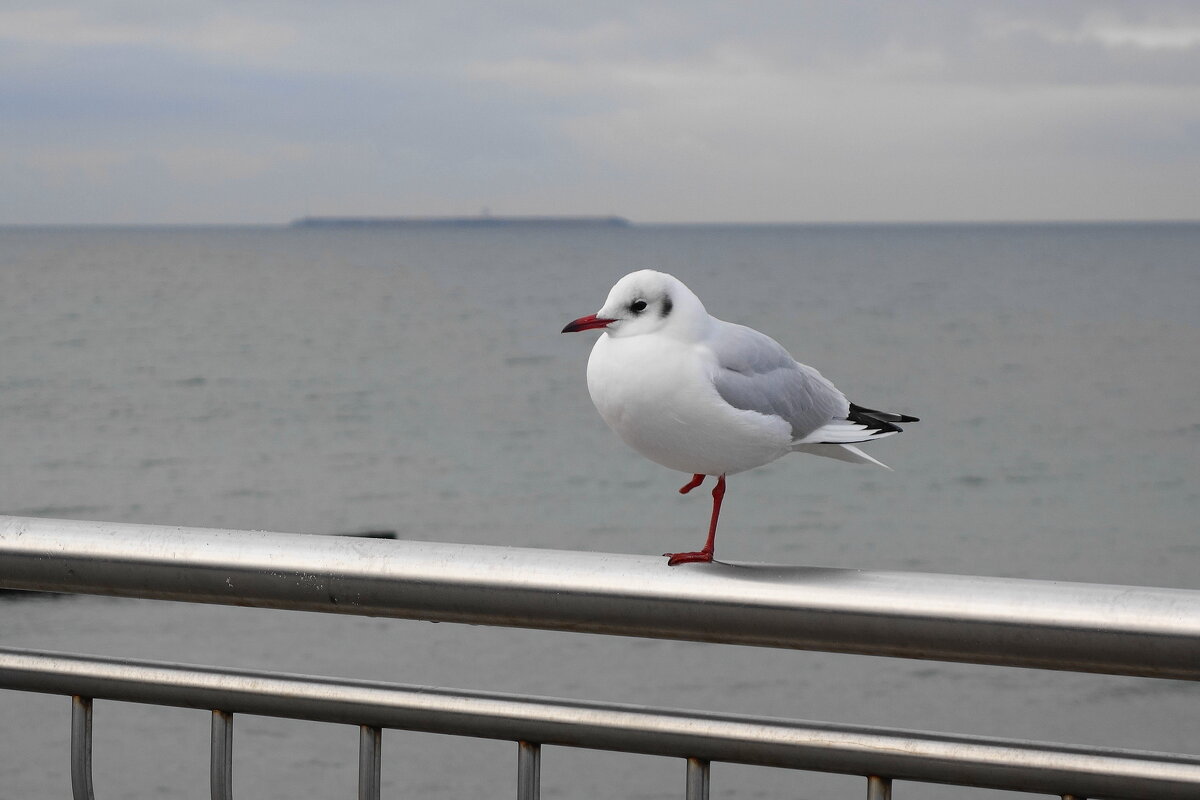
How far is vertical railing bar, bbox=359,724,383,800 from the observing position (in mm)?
1280

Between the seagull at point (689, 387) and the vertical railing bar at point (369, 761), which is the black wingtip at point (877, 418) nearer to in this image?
the seagull at point (689, 387)

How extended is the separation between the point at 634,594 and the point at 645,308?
0.45m

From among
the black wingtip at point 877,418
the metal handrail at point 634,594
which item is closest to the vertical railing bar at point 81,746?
the metal handrail at point 634,594

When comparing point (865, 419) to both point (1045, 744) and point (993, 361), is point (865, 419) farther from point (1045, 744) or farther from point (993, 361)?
point (993, 361)

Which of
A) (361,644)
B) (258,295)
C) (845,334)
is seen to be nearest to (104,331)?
(258,295)

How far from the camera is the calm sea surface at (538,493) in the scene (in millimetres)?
8805

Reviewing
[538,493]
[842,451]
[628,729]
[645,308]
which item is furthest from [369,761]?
[538,493]

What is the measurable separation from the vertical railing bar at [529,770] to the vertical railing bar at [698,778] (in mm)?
146

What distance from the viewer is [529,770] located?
124 centimetres

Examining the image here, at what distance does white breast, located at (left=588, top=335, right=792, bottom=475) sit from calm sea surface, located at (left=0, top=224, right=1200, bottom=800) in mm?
6885

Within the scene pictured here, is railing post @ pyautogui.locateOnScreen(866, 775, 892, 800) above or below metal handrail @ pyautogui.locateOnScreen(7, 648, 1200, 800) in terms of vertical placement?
below

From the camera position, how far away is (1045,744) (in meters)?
1.09

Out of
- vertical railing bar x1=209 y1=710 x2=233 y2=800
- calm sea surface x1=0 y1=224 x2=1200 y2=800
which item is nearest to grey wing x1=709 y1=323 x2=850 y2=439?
vertical railing bar x1=209 y1=710 x2=233 y2=800

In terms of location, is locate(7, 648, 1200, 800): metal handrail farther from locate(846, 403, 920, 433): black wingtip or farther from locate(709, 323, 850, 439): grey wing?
locate(846, 403, 920, 433): black wingtip
